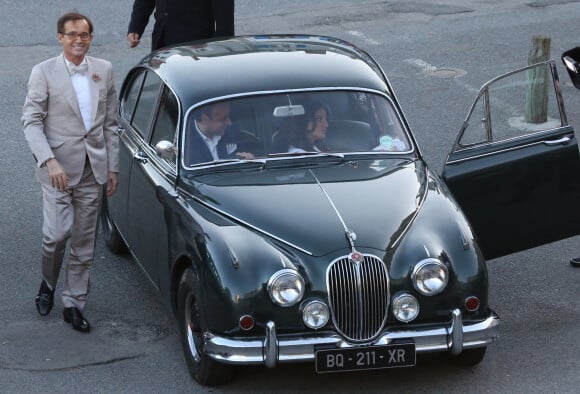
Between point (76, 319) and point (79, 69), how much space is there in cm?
167

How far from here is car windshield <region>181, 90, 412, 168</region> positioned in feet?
26.9

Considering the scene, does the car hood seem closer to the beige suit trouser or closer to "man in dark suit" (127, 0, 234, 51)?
the beige suit trouser

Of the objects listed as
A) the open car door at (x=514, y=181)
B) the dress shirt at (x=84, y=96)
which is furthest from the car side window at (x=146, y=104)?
the open car door at (x=514, y=181)

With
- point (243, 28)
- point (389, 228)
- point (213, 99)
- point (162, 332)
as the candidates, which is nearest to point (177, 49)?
point (213, 99)

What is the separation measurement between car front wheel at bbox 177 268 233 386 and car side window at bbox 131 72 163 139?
181cm

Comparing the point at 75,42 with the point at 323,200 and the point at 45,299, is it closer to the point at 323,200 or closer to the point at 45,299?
the point at 45,299

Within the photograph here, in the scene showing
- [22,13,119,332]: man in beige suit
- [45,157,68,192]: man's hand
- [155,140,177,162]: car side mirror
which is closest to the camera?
[45,157,68,192]: man's hand

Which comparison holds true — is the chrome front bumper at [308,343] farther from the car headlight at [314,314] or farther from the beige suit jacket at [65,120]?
the beige suit jacket at [65,120]

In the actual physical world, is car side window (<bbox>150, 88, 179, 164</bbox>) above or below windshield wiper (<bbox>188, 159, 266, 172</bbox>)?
above

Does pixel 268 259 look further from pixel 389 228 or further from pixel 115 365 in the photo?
pixel 115 365

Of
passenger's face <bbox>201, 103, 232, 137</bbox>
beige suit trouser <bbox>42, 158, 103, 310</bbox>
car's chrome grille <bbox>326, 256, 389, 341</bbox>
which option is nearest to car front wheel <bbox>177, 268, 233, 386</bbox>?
car's chrome grille <bbox>326, 256, 389, 341</bbox>

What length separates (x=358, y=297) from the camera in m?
6.97

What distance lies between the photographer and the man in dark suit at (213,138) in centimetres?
817

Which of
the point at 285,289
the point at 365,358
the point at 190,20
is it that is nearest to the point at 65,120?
the point at 285,289
